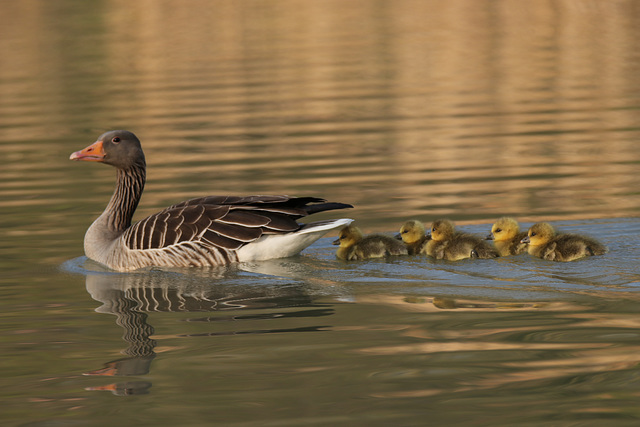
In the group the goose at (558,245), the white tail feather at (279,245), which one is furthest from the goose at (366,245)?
the goose at (558,245)

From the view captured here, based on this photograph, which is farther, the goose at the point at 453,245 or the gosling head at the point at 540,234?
the goose at the point at 453,245

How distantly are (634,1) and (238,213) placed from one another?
38.8m

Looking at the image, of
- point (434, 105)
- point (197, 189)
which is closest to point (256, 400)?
point (197, 189)

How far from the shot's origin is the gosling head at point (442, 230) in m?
10.3

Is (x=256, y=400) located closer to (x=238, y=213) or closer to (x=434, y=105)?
(x=238, y=213)

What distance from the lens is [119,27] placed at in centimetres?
5028

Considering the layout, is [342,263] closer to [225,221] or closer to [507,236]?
[225,221]

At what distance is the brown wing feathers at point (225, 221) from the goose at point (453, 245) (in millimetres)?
1056

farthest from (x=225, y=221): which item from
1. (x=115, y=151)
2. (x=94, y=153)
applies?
(x=94, y=153)

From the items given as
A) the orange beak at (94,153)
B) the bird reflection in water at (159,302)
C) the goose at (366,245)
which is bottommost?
the bird reflection in water at (159,302)

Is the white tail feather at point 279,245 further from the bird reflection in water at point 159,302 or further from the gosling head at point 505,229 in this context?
the gosling head at point 505,229

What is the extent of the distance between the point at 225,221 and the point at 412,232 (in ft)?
6.32

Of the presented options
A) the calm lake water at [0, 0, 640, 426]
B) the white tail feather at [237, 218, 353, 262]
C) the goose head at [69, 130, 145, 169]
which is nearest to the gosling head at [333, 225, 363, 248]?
the white tail feather at [237, 218, 353, 262]

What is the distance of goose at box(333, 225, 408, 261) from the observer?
10344mm
